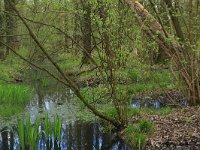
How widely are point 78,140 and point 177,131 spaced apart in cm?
244

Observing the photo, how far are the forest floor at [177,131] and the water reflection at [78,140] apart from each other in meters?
0.80

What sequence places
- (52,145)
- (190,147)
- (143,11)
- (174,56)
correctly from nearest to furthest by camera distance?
(190,147) → (52,145) → (174,56) → (143,11)

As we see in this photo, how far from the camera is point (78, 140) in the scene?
8859mm

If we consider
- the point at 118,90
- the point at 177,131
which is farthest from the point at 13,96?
the point at 177,131

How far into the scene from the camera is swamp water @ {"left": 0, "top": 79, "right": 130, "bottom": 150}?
8.33m

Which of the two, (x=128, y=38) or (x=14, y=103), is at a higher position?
(x=128, y=38)

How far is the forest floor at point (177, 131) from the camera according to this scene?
25.3 feet

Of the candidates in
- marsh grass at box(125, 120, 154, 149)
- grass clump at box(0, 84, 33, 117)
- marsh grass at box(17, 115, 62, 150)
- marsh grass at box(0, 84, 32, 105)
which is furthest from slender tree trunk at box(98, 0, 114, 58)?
marsh grass at box(0, 84, 32, 105)

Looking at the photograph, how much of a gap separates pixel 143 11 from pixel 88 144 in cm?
454

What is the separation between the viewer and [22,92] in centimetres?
1257

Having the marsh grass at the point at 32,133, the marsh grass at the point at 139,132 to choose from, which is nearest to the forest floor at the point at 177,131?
the marsh grass at the point at 139,132

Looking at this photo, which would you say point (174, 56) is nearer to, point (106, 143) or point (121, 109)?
point (121, 109)

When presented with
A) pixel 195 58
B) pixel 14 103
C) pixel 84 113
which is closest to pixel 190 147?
pixel 195 58

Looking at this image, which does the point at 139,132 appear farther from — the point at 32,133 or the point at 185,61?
the point at 32,133
